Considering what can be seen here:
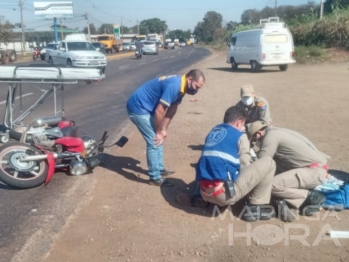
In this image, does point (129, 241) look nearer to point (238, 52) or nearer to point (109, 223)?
point (109, 223)

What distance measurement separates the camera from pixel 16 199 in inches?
237

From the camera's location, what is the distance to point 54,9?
2842 inches

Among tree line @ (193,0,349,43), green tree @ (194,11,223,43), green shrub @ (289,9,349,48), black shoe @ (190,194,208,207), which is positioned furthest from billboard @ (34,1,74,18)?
black shoe @ (190,194,208,207)

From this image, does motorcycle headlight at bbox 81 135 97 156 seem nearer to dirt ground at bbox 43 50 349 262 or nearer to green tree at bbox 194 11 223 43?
dirt ground at bbox 43 50 349 262

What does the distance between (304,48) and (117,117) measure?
962 inches

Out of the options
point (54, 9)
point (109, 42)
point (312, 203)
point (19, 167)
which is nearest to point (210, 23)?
point (54, 9)

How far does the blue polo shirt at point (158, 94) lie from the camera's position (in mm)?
5781

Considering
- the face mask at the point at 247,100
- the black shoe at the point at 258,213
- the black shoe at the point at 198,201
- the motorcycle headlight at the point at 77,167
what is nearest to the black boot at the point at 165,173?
the motorcycle headlight at the point at 77,167

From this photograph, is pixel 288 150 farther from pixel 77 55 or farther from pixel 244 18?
pixel 244 18

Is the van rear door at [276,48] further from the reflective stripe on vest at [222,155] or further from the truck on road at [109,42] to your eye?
the truck on road at [109,42]

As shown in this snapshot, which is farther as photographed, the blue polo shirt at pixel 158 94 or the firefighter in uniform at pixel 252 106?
the firefighter in uniform at pixel 252 106

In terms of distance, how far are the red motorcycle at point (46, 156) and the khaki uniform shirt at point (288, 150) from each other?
8.38 ft

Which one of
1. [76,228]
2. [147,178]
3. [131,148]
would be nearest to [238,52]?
[131,148]

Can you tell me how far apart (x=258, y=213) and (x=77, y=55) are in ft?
74.9
